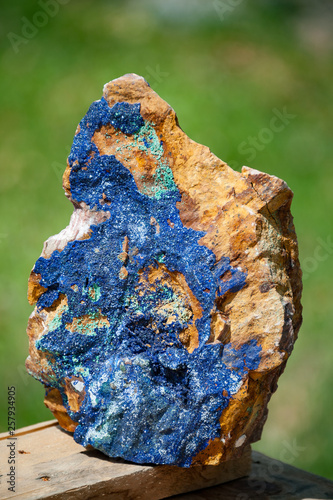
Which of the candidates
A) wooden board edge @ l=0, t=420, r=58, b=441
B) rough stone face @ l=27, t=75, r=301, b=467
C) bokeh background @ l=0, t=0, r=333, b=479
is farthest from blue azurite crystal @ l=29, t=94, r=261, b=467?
bokeh background @ l=0, t=0, r=333, b=479

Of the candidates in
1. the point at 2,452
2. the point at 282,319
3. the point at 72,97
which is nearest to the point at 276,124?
the point at 72,97

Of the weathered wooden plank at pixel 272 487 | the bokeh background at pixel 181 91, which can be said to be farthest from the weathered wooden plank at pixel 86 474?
the bokeh background at pixel 181 91

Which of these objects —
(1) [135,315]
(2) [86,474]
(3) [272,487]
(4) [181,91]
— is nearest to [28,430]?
(2) [86,474]

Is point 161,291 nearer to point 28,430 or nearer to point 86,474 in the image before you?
point 86,474

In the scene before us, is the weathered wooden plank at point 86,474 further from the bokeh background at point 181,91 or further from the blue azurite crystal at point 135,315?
the bokeh background at point 181,91

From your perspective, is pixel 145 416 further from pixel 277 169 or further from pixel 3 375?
pixel 277 169

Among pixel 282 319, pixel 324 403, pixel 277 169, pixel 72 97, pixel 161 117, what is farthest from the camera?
pixel 72 97
